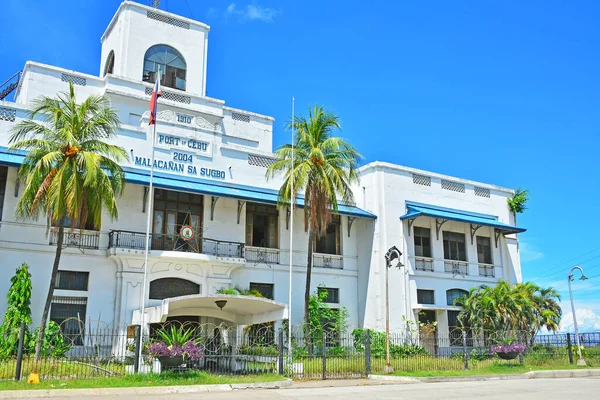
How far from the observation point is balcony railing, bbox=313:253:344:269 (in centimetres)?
3231

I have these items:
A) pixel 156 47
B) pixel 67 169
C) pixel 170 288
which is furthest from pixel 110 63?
pixel 67 169

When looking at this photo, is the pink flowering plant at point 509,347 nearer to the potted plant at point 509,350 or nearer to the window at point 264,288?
the potted plant at point 509,350

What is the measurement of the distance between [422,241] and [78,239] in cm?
1935

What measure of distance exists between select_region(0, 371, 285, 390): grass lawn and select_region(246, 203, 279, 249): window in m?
11.1

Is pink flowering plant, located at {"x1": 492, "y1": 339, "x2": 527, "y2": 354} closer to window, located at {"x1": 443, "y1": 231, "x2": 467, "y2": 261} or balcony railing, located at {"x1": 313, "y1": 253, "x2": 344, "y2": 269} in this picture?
window, located at {"x1": 443, "y1": 231, "x2": 467, "y2": 261}

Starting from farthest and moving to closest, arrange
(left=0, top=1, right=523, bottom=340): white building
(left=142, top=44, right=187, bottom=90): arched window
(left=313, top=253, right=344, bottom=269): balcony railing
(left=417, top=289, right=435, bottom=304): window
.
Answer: (left=417, top=289, right=435, bottom=304): window → (left=142, top=44, right=187, bottom=90): arched window → (left=313, top=253, right=344, bottom=269): balcony railing → (left=0, top=1, right=523, bottom=340): white building

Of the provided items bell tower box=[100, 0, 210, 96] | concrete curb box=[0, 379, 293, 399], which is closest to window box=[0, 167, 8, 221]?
bell tower box=[100, 0, 210, 96]

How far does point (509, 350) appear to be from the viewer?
27078 mm

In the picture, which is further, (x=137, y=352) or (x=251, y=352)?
(x=251, y=352)

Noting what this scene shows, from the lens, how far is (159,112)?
29328 millimetres

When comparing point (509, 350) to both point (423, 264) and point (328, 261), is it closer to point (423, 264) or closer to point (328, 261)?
point (423, 264)

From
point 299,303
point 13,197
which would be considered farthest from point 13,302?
point 299,303

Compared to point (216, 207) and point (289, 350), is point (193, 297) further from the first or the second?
point (216, 207)

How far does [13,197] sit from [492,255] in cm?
2772
